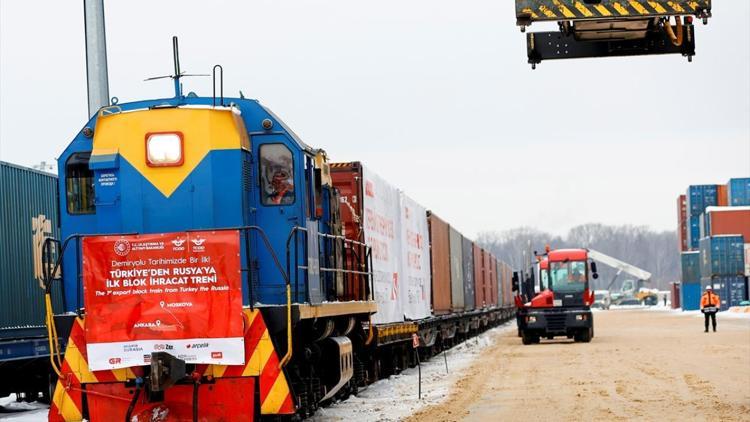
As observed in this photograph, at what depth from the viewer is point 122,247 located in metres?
11.0

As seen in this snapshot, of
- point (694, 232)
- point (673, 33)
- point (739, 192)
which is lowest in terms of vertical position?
point (694, 232)

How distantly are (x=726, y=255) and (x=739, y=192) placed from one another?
266 inches

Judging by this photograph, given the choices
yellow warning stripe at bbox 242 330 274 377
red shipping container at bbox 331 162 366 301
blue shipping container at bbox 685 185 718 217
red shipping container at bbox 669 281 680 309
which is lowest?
red shipping container at bbox 669 281 680 309

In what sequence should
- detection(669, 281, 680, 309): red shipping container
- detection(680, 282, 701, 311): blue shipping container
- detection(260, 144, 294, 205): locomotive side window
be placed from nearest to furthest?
detection(260, 144, 294, 205): locomotive side window < detection(680, 282, 701, 311): blue shipping container < detection(669, 281, 680, 309): red shipping container

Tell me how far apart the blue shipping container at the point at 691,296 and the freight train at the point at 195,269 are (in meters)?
74.4

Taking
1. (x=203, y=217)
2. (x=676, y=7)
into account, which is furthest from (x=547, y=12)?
(x=203, y=217)

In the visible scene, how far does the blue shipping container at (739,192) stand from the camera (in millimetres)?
76188

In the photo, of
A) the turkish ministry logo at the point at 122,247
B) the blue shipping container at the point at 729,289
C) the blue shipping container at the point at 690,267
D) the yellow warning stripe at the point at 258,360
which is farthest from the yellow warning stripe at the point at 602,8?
the blue shipping container at the point at 690,267

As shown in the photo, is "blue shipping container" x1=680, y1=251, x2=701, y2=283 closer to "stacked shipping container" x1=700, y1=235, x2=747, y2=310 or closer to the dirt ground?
"stacked shipping container" x1=700, y1=235, x2=747, y2=310

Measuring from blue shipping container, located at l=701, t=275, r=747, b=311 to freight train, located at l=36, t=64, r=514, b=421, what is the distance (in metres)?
62.5

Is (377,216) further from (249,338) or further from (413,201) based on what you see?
(249,338)

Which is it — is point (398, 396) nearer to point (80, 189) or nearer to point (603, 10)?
point (80, 189)

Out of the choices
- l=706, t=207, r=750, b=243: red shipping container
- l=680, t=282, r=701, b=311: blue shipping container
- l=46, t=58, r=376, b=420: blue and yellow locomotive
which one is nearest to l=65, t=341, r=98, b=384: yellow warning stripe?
l=46, t=58, r=376, b=420: blue and yellow locomotive

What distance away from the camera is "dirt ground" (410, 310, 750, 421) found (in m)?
14.5
